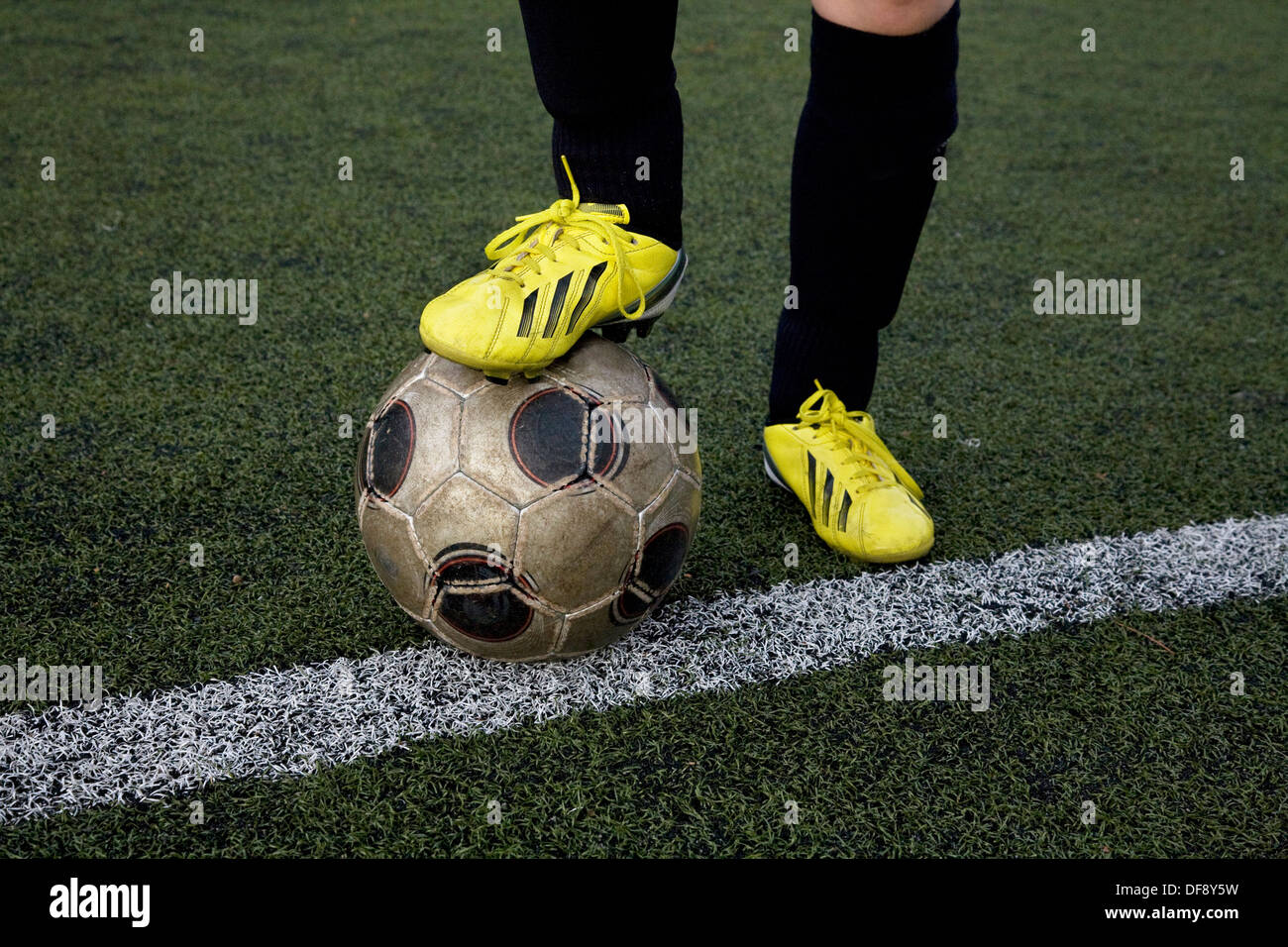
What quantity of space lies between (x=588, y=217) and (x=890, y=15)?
596 millimetres

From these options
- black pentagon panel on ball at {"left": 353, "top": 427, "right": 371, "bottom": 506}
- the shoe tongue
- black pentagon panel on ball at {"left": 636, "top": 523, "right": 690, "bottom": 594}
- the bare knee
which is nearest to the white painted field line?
black pentagon panel on ball at {"left": 636, "top": 523, "right": 690, "bottom": 594}

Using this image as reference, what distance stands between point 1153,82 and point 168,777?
5857 mm

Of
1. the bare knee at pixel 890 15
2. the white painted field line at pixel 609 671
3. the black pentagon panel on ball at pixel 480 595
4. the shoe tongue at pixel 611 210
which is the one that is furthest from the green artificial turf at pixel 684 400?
the bare knee at pixel 890 15

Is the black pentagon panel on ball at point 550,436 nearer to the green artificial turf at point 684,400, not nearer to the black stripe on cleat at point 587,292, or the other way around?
the black stripe on cleat at point 587,292

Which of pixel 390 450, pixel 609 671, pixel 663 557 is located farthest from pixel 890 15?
pixel 609 671

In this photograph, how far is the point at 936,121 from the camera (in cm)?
188

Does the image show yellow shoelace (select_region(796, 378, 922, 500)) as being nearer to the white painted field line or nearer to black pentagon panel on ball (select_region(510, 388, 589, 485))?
the white painted field line

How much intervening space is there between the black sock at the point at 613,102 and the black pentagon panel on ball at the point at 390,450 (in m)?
0.51

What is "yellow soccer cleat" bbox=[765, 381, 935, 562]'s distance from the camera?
6.81 feet

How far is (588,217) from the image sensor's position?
181 centimetres

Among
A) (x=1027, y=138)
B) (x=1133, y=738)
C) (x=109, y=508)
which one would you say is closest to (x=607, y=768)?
(x=1133, y=738)

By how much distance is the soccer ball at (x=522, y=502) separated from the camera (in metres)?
1.61

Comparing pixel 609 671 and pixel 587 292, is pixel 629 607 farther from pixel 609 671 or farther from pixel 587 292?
pixel 587 292
